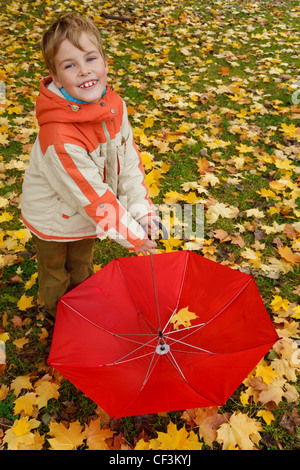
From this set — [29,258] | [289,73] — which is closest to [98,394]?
[29,258]

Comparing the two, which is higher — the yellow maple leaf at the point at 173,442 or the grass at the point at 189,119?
the grass at the point at 189,119

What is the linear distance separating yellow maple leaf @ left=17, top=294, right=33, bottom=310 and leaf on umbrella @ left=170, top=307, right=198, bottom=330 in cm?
135

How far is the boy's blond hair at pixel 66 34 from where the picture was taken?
1.57 meters

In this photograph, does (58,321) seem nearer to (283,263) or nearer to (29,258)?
(29,258)

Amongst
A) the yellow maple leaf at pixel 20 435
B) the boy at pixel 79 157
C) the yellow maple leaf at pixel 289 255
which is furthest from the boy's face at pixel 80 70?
the yellow maple leaf at pixel 289 255

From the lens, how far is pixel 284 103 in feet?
16.3

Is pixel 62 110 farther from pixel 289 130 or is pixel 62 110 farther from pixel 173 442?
pixel 289 130

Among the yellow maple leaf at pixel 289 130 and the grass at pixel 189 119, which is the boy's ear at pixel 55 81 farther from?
the yellow maple leaf at pixel 289 130

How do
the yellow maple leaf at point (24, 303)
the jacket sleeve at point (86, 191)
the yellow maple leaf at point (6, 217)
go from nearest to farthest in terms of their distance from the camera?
the jacket sleeve at point (86, 191), the yellow maple leaf at point (24, 303), the yellow maple leaf at point (6, 217)

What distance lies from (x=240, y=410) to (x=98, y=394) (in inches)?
43.5

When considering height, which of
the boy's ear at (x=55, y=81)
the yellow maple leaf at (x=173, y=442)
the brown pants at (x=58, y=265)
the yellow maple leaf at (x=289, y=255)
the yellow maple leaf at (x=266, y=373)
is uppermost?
the boy's ear at (x=55, y=81)

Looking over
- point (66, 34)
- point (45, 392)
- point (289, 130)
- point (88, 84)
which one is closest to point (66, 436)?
point (45, 392)

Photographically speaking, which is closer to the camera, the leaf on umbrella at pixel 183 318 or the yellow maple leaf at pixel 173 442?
the leaf on umbrella at pixel 183 318

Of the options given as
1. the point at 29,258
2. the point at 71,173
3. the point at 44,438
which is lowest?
the point at 44,438
